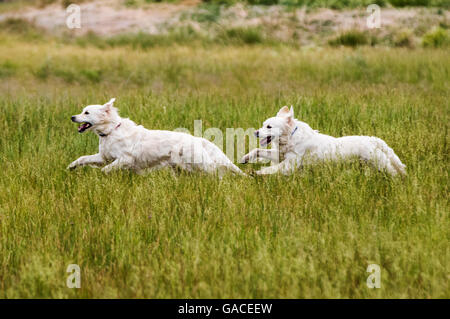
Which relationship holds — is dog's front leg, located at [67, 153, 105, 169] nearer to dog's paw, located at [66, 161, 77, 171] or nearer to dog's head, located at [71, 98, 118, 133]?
dog's paw, located at [66, 161, 77, 171]

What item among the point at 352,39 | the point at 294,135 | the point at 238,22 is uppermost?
the point at 238,22

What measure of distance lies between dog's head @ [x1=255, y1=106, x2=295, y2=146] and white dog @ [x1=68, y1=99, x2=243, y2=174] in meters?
0.59

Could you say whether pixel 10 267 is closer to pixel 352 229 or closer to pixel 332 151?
pixel 352 229

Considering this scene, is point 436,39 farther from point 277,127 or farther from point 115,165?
point 115,165

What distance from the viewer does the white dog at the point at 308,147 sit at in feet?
22.8

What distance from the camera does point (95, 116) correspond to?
7285 millimetres

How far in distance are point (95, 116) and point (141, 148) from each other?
715 mm

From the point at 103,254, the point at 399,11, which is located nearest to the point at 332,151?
the point at 103,254

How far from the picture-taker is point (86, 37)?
79.3ft

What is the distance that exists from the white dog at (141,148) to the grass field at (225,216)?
0.23m

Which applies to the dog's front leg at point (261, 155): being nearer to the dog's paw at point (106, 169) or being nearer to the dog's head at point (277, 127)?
the dog's head at point (277, 127)

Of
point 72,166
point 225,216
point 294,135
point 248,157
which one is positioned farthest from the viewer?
point 248,157

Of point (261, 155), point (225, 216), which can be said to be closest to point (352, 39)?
point (261, 155)
